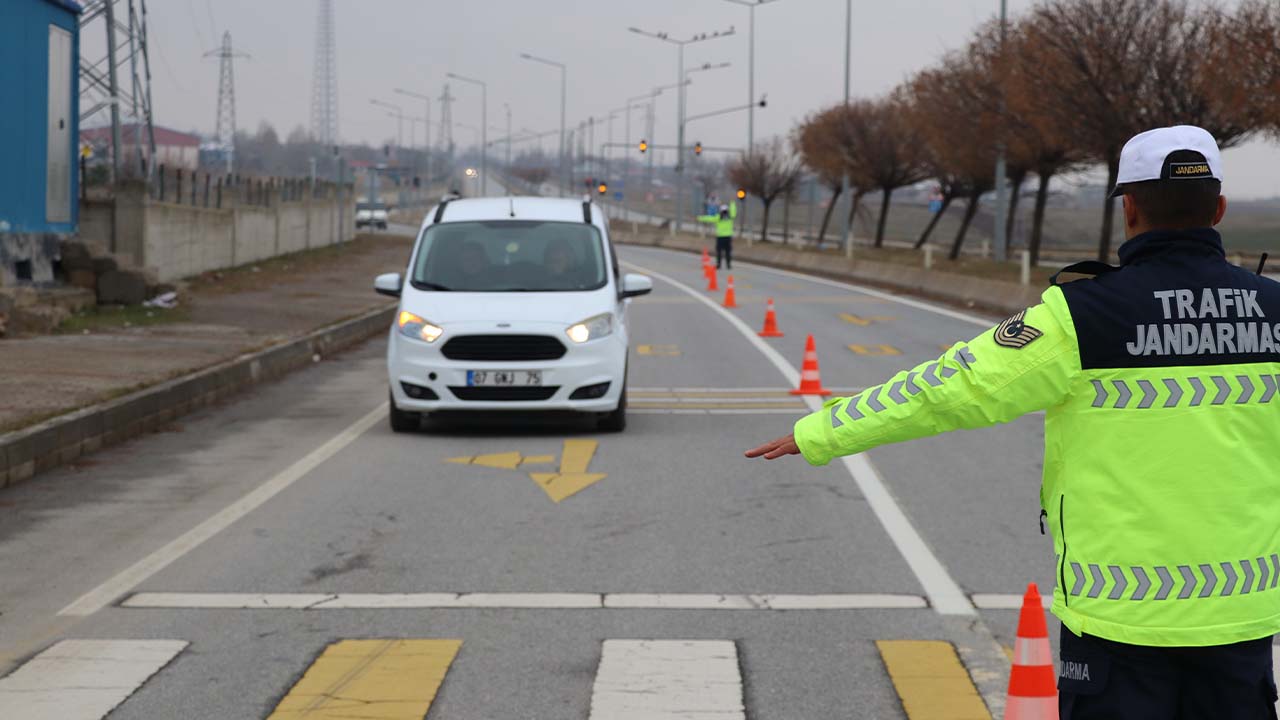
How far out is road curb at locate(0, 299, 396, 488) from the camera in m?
10.8

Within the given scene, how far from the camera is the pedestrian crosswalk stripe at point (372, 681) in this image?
5668 millimetres

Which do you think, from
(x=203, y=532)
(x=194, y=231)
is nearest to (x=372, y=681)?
(x=203, y=532)

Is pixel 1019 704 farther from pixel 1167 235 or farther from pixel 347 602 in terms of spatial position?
pixel 347 602

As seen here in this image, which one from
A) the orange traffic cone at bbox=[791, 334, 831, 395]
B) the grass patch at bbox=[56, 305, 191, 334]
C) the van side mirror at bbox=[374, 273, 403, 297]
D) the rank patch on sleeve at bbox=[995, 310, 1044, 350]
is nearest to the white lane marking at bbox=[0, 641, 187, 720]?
the rank patch on sleeve at bbox=[995, 310, 1044, 350]

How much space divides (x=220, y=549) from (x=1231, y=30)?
89.0ft

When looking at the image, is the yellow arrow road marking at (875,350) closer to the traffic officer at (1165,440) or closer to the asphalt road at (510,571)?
the asphalt road at (510,571)

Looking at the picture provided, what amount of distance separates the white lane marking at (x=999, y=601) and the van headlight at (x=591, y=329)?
6066mm

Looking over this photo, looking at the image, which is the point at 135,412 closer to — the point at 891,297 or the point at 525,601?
the point at 525,601

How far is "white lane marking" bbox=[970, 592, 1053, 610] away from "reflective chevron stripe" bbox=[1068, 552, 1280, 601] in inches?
157

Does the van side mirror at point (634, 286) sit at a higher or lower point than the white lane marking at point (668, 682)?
higher

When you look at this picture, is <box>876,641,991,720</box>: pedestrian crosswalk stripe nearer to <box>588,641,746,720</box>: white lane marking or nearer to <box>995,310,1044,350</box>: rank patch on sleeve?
<box>588,641,746,720</box>: white lane marking

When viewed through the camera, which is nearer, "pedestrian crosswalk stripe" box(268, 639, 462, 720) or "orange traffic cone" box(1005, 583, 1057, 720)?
"orange traffic cone" box(1005, 583, 1057, 720)

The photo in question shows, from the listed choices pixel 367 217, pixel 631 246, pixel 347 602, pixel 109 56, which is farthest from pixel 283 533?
pixel 367 217

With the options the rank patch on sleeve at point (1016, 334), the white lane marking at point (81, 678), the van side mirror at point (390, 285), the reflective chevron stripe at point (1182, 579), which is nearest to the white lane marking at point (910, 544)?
the white lane marking at point (81, 678)
